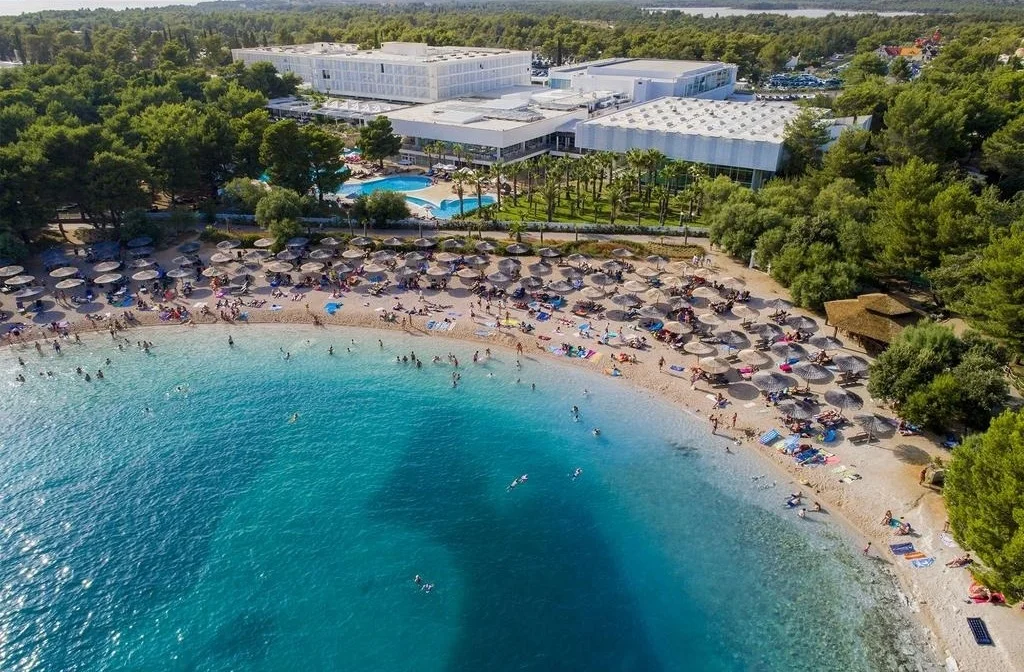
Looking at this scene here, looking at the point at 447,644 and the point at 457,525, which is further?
the point at 457,525

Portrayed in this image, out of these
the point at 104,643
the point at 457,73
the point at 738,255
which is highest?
the point at 457,73

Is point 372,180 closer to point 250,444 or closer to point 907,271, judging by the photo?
point 250,444

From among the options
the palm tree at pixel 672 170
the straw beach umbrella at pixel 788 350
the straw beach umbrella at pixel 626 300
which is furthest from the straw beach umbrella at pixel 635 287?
the palm tree at pixel 672 170

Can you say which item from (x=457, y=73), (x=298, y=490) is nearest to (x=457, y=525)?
(x=298, y=490)

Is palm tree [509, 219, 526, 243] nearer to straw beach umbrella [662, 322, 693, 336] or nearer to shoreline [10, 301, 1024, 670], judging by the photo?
shoreline [10, 301, 1024, 670]

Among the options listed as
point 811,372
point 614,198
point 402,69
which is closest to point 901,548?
point 811,372

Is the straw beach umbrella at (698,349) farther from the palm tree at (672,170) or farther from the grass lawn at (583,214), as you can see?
the palm tree at (672,170)

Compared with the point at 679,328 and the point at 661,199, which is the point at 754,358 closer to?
the point at 679,328
